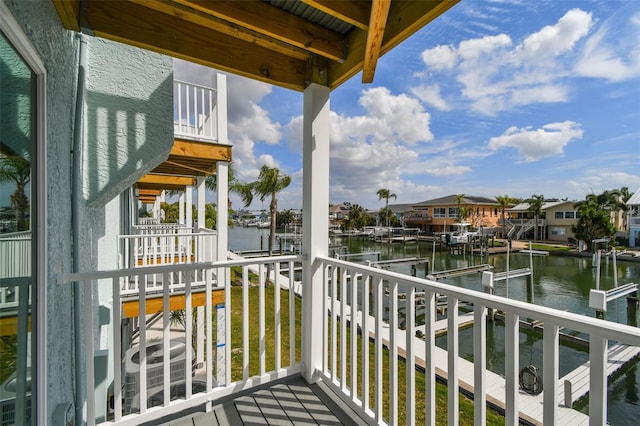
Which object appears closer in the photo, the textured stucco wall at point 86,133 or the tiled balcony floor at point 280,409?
the textured stucco wall at point 86,133

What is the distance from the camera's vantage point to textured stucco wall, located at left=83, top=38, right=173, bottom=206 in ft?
6.73

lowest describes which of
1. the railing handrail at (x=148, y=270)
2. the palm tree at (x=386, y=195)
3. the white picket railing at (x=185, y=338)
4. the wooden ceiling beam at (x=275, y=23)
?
the white picket railing at (x=185, y=338)

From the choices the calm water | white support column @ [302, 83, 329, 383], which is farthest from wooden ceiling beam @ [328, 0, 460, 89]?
the calm water

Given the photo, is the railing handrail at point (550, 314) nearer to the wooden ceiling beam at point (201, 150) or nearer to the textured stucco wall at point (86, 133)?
the textured stucco wall at point (86, 133)

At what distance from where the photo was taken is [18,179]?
42.0 inches

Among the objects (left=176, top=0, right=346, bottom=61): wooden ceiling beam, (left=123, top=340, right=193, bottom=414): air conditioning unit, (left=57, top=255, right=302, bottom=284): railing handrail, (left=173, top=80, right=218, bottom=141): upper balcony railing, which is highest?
(left=173, top=80, right=218, bottom=141): upper balcony railing

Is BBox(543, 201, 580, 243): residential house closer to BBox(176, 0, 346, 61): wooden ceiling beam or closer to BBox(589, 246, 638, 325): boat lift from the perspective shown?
BBox(589, 246, 638, 325): boat lift

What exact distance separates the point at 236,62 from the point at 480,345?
220 centimetres

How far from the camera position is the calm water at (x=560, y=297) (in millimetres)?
6227

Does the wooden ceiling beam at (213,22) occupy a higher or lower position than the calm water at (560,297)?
higher

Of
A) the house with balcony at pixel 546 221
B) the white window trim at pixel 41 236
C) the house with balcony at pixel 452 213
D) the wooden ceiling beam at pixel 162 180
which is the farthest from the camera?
the house with balcony at pixel 452 213

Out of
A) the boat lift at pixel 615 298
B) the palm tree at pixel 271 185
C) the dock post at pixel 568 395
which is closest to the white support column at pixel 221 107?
the boat lift at pixel 615 298

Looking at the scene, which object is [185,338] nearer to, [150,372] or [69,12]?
[69,12]

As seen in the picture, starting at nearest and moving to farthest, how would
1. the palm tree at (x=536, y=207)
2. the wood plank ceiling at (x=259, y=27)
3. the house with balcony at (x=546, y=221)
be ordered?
the wood plank ceiling at (x=259, y=27), the house with balcony at (x=546, y=221), the palm tree at (x=536, y=207)
